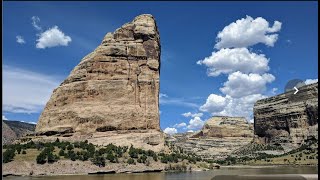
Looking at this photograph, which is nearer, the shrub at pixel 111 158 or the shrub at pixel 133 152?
the shrub at pixel 111 158

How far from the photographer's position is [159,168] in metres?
104

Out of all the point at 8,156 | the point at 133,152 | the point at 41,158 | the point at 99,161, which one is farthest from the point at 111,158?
the point at 8,156

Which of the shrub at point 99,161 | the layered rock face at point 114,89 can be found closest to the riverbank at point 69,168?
the shrub at point 99,161

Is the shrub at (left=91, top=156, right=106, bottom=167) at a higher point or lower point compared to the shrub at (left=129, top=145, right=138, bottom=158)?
lower

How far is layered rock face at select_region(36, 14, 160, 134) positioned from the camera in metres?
133

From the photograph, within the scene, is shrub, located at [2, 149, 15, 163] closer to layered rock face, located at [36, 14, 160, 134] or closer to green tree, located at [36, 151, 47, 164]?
green tree, located at [36, 151, 47, 164]

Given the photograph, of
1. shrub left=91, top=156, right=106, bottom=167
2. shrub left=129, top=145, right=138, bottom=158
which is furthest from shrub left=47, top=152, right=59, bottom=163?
shrub left=129, top=145, right=138, bottom=158

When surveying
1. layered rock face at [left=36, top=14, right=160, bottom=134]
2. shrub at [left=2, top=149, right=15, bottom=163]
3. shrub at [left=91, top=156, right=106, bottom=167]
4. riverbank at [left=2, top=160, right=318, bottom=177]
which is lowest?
riverbank at [left=2, top=160, right=318, bottom=177]

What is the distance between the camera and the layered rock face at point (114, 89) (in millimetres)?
133125

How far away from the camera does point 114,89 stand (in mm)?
136500

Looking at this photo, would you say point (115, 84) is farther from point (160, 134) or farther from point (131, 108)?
point (160, 134)

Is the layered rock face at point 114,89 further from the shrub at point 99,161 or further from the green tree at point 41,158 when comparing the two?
the green tree at point 41,158

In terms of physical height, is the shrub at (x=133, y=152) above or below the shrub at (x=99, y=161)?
above

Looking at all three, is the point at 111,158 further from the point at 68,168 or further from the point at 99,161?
the point at 68,168
